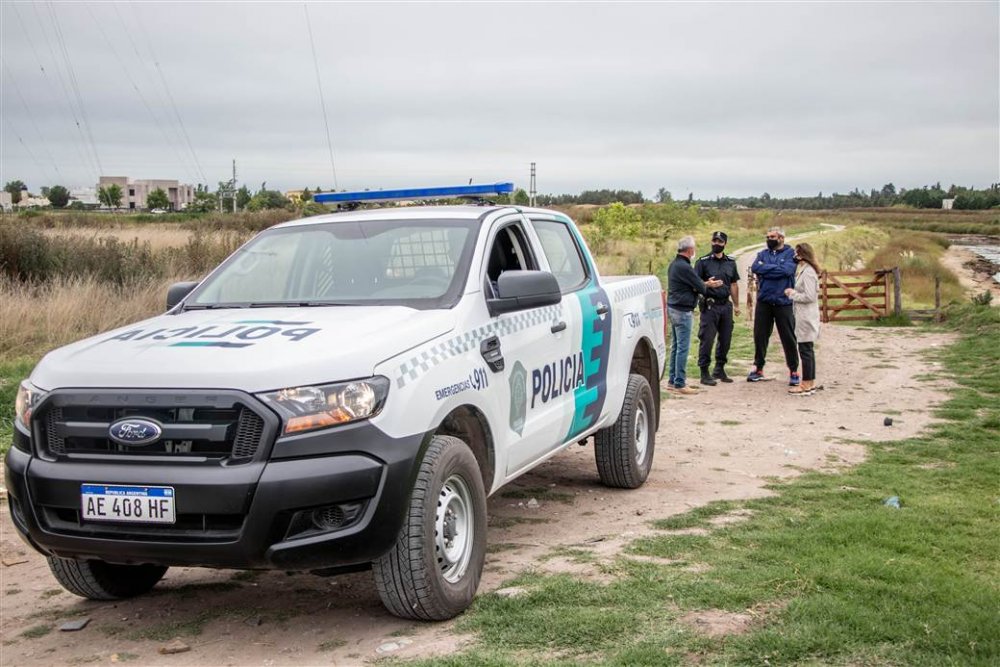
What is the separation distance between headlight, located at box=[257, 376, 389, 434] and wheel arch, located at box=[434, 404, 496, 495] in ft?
2.17

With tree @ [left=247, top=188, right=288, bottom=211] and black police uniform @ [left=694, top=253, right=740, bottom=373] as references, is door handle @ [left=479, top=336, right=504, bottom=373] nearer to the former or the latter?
black police uniform @ [left=694, top=253, right=740, bottom=373]

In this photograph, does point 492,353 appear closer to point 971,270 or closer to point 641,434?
point 641,434

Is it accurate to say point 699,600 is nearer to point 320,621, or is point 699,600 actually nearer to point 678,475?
point 320,621

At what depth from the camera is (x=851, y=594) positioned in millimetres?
4602

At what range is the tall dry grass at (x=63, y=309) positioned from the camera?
13.0 m

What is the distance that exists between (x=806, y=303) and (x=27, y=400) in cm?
1012

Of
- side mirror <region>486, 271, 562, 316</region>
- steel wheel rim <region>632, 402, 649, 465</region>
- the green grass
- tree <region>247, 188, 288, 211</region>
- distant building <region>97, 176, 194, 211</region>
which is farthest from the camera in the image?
distant building <region>97, 176, 194, 211</region>

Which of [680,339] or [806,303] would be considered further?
[680,339]

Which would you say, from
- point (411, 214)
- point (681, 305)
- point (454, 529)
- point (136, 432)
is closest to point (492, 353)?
point (454, 529)

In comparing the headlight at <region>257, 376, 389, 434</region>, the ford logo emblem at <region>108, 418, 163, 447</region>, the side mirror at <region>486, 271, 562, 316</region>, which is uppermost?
the side mirror at <region>486, 271, 562, 316</region>

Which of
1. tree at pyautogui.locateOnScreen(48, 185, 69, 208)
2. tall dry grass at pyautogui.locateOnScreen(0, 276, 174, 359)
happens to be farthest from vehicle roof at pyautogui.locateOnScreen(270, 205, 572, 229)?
tree at pyautogui.locateOnScreen(48, 185, 69, 208)

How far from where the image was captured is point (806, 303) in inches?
502

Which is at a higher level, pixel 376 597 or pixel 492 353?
pixel 492 353

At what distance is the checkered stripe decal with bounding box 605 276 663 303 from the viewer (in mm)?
7418
